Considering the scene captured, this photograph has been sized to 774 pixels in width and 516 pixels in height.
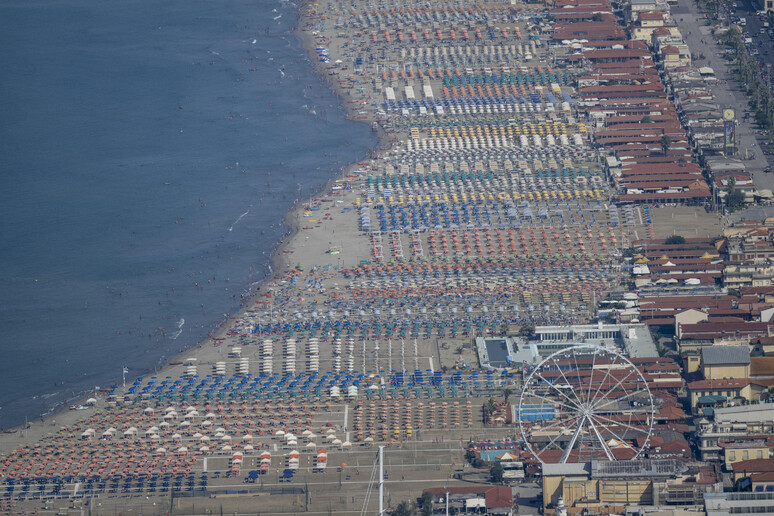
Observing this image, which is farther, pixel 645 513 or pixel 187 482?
pixel 187 482

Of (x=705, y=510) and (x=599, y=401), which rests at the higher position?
(x=599, y=401)

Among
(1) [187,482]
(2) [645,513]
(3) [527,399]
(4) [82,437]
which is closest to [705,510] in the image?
(2) [645,513]

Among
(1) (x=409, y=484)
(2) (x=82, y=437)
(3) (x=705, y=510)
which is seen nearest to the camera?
(3) (x=705, y=510)

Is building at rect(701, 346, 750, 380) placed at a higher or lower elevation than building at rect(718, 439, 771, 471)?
higher

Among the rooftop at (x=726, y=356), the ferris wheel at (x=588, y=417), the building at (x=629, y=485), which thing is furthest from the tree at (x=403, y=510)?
the rooftop at (x=726, y=356)

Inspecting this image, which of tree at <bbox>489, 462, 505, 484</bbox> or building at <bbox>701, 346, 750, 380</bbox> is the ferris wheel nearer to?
tree at <bbox>489, 462, 505, 484</bbox>

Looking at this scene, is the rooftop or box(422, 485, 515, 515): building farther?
the rooftop

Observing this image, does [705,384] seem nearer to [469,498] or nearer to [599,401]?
[599,401]

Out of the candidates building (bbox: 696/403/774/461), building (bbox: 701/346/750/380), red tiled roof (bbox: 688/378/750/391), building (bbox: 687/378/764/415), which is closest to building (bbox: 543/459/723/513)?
building (bbox: 696/403/774/461)
